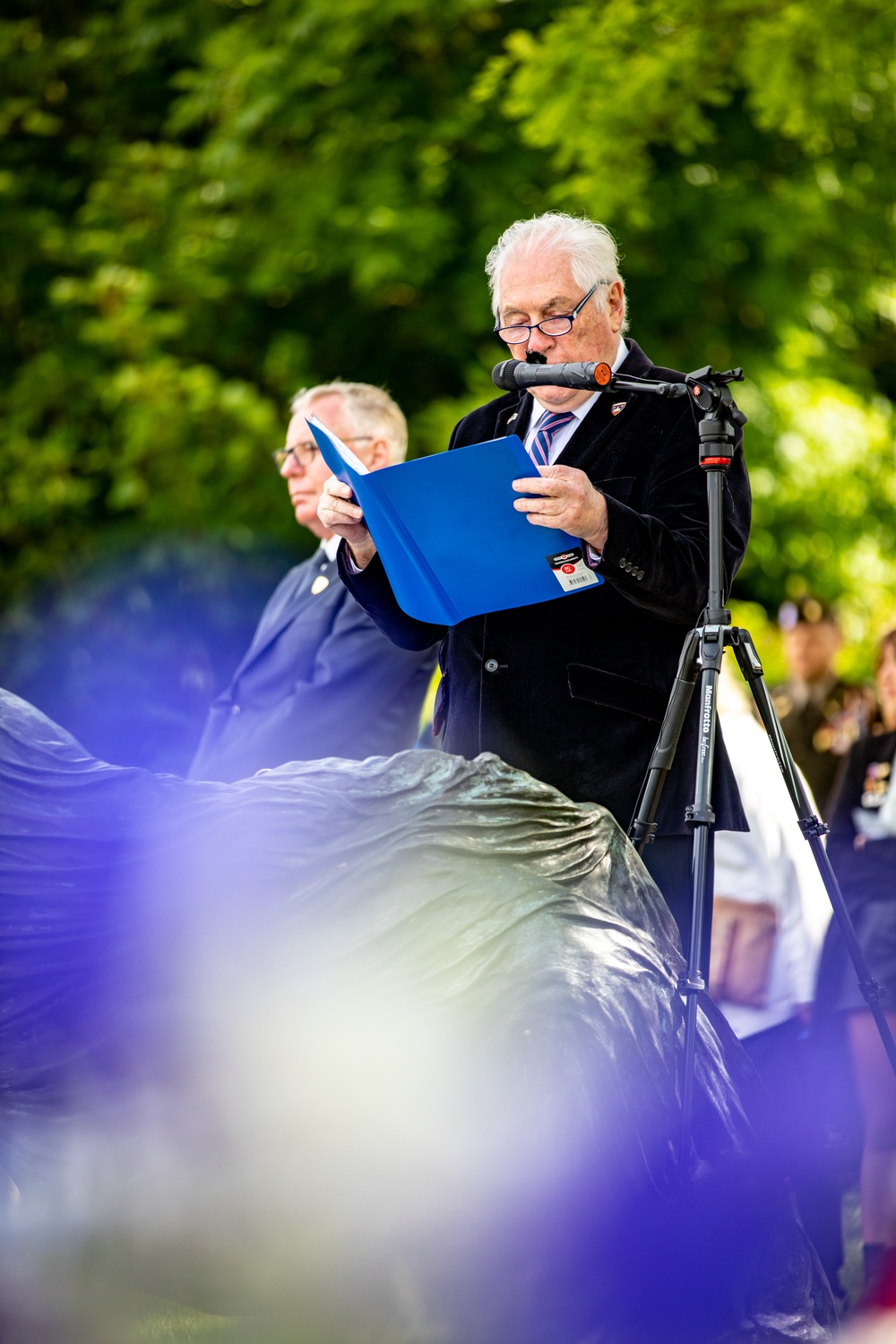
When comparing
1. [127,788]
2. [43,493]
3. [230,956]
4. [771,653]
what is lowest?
[771,653]

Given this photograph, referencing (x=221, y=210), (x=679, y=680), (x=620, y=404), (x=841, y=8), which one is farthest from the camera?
(x=221, y=210)

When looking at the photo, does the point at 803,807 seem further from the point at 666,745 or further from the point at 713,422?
the point at 713,422

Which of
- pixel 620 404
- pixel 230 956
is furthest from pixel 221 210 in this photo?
pixel 230 956

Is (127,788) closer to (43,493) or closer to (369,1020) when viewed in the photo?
(369,1020)

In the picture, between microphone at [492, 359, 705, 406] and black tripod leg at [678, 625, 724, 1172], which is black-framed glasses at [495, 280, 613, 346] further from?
black tripod leg at [678, 625, 724, 1172]

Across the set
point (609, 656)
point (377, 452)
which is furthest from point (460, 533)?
point (377, 452)

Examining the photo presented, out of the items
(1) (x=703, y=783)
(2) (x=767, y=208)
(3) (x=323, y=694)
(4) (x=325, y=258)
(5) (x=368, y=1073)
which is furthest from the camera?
(4) (x=325, y=258)

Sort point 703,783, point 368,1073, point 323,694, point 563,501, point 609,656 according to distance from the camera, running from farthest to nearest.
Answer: point 323,694 → point 609,656 → point 703,783 → point 563,501 → point 368,1073

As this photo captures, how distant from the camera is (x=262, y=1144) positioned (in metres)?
2.11

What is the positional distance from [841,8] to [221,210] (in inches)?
133

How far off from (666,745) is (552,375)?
0.57 meters

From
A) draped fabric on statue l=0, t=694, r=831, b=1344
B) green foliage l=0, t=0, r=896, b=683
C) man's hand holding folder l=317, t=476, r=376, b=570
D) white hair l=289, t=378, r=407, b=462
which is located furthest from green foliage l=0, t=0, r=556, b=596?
draped fabric on statue l=0, t=694, r=831, b=1344

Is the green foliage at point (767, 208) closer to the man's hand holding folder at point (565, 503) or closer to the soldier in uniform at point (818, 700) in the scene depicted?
the soldier in uniform at point (818, 700)

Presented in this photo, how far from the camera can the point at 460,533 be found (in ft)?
7.64
